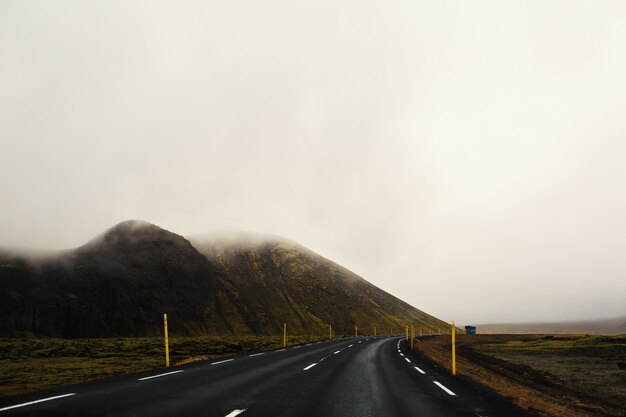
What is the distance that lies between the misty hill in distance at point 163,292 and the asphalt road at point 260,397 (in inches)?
2304

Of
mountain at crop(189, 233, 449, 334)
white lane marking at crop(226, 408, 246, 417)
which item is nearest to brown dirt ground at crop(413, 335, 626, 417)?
white lane marking at crop(226, 408, 246, 417)

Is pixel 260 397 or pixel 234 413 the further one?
pixel 260 397

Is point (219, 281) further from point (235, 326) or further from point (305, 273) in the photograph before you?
point (305, 273)

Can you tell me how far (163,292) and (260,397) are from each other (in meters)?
76.8

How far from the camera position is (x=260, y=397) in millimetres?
9609

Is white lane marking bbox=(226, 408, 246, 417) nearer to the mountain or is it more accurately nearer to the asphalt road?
the asphalt road

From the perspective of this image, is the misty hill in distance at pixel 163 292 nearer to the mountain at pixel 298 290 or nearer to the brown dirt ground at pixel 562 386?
the mountain at pixel 298 290

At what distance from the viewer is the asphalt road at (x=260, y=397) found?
805 cm

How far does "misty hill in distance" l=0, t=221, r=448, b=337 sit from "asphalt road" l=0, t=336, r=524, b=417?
58532 millimetres

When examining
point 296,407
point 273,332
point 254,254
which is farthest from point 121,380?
point 254,254

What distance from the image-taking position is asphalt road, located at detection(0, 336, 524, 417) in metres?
8.05

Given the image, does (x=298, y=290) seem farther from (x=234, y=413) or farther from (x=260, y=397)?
(x=234, y=413)

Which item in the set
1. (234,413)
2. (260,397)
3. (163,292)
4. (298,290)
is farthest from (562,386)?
(298,290)

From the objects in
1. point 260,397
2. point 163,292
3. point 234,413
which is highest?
point 163,292
